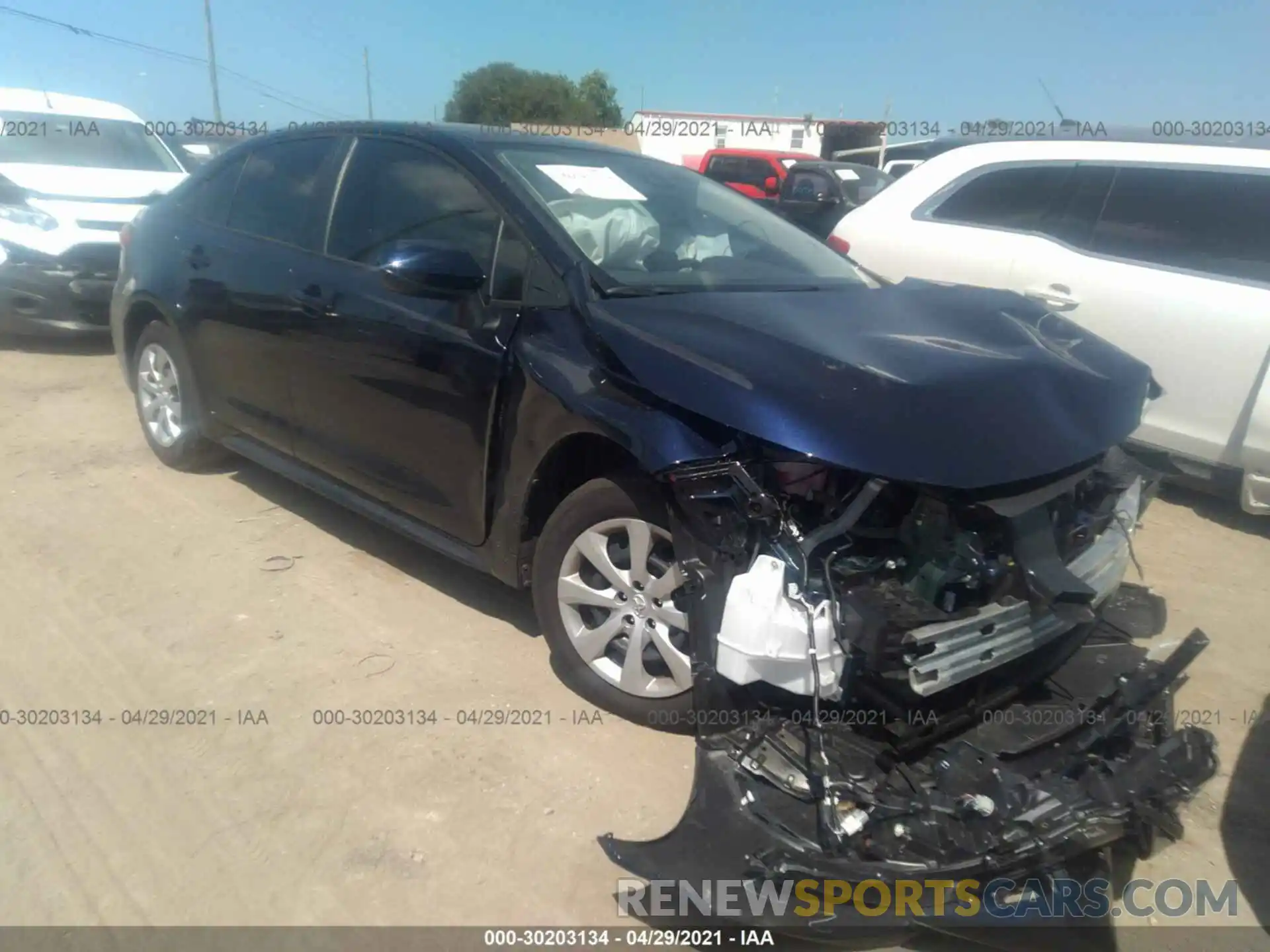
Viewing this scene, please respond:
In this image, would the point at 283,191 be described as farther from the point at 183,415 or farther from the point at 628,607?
the point at 628,607

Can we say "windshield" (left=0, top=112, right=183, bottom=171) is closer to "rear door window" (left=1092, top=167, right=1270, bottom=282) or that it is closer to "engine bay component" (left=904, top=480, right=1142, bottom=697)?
"rear door window" (left=1092, top=167, right=1270, bottom=282)

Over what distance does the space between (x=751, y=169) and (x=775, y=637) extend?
51.6ft

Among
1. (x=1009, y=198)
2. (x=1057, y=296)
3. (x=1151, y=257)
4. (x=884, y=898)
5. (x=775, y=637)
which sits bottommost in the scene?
(x=884, y=898)

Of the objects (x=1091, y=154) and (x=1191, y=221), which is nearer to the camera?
(x=1191, y=221)

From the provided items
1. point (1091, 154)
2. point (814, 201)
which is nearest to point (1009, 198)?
point (1091, 154)

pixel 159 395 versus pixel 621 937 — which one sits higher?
pixel 159 395

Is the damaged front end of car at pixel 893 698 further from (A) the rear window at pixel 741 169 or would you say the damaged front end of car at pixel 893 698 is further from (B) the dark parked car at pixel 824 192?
(A) the rear window at pixel 741 169

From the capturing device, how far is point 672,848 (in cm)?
214

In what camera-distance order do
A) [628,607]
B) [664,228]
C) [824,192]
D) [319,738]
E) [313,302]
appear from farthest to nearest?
[824,192] → [313,302] → [664,228] → [319,738] → [628,607]

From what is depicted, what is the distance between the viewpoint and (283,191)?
13.1ft

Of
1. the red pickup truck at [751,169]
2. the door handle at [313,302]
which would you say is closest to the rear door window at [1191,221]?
the door handle at [313,302]

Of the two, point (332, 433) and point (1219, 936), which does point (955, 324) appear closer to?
point (1219, 936)

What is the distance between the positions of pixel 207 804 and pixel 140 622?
1.17 m

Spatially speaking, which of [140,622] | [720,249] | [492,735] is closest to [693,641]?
[492,735]
